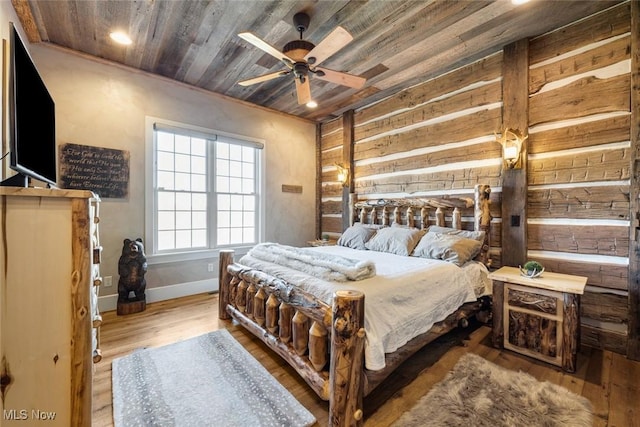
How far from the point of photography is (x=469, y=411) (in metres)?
1.59

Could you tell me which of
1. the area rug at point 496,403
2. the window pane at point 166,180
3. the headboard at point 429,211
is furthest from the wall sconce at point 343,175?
the area rug at point 496,403

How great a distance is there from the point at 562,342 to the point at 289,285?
2.15m

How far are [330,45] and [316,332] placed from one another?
7.11 feet

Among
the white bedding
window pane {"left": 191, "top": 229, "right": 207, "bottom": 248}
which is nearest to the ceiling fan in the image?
the white bedding

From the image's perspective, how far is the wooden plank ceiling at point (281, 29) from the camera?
2268 mm

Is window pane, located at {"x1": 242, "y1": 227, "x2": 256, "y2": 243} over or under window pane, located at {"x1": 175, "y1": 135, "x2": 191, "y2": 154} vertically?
under

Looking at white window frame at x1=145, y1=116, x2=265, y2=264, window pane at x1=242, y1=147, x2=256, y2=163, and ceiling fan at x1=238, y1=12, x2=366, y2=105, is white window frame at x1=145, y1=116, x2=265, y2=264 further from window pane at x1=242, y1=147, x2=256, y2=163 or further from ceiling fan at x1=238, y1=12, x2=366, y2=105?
ceiling fan at x1=238, y1=12, x2=366, y2=105

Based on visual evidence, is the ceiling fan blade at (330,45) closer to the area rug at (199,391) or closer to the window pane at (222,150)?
the window pane at (222,150)

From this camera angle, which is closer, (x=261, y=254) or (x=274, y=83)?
(x=261, y=254)

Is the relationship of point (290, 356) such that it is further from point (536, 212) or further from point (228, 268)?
point (536, 212)

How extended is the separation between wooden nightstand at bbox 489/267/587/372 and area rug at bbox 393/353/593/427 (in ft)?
1.06

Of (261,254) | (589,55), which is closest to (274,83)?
(261,254)

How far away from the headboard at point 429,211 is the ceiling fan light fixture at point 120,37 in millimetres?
3389

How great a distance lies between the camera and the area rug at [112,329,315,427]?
1555 mm
